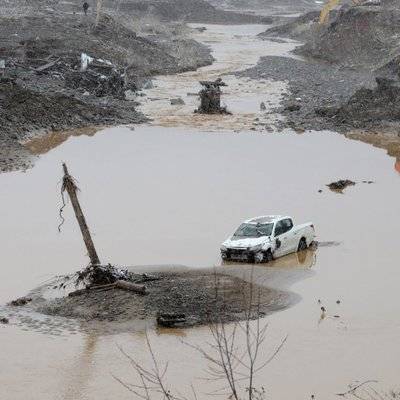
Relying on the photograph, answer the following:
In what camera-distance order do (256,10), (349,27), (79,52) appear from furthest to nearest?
(256,10) < (349,27) < (79,52)

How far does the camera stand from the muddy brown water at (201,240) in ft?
49.2

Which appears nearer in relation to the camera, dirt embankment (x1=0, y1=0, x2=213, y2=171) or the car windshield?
the car windshield

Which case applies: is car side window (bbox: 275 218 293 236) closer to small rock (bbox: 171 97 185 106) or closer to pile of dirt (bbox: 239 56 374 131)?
pile of dirt (bbox: 239 56 374 131)

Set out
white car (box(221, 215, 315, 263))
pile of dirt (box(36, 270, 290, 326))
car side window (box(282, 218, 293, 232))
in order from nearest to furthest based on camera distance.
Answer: pile of dirt (box(36, 270, 290, 326)) → white car (box(221, 215, 315, 263)) → car side window (box(282, 218, 293, 232))

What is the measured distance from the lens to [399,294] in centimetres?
1894

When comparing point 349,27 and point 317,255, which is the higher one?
point 349,27

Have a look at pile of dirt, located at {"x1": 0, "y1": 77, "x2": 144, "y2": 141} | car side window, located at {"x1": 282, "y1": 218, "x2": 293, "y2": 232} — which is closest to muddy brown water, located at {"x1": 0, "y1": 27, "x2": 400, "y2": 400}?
car side window, located at {"x1": 282, "y1": 218, "x2": 293, "y2": 232}

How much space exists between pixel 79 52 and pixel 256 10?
88046 mm

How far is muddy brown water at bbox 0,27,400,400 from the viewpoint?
15.0 m

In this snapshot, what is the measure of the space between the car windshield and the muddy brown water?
95 cm

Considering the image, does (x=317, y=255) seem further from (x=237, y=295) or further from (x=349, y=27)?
(x=349, y=27)

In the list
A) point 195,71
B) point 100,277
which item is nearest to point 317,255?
point 100,277

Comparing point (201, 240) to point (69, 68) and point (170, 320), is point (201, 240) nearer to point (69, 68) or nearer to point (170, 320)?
point (170, 320)

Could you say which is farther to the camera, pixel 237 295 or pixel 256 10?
pixel 256 10
